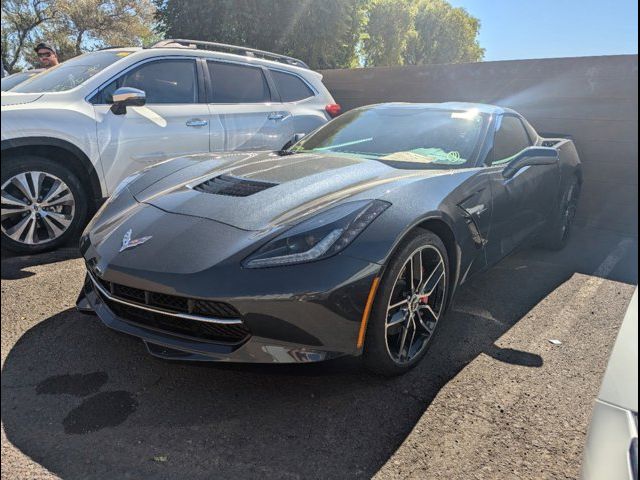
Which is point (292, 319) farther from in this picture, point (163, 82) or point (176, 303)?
point (163, 82)

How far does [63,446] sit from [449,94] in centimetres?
733

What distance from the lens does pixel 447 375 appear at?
2.47 m

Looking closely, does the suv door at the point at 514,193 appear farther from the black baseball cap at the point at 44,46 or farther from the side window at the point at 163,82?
the black baseball cap at the point at 44,46

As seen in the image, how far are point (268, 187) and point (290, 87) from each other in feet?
11.2

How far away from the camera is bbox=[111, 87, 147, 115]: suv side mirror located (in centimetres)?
386

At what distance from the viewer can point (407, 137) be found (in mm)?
3369

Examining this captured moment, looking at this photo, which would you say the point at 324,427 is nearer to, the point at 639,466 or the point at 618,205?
the point at 639,466

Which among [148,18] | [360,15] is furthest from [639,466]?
[360,15]

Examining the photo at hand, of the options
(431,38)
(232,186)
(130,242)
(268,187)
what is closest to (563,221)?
(268,187)

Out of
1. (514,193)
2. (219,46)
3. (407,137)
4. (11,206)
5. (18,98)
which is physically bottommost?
(11,206)

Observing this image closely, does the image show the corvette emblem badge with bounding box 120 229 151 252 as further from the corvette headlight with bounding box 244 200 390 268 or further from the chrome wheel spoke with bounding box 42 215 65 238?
the chrome wheel spoke with bounding box 42 215 65 238

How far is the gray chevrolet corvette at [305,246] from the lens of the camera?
1.96 metres

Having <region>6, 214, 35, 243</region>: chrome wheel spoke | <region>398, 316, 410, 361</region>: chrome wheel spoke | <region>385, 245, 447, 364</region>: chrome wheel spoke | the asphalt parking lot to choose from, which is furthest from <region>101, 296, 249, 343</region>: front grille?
<region>6, 214, 35, 243</region>: chrome wheel spoke

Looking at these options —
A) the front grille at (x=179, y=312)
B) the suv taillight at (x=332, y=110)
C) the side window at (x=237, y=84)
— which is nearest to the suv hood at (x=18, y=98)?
the side window at (x=237, y=84)
